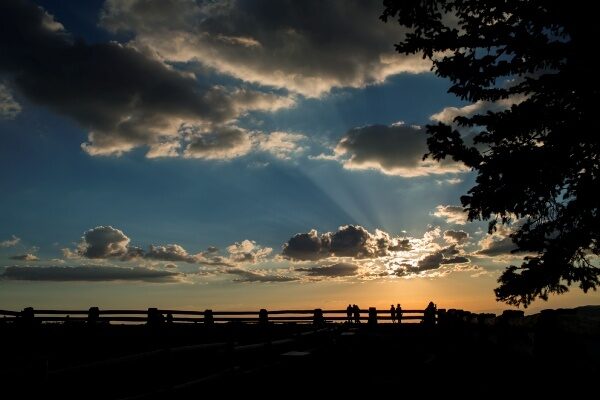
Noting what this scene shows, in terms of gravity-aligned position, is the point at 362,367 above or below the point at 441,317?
below

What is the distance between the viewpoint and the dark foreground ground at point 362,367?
580 centimetres

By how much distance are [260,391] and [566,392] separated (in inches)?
200

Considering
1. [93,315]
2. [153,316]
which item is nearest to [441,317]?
[153,316]

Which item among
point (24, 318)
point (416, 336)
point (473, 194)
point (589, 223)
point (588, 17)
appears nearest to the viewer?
point (588, 17)

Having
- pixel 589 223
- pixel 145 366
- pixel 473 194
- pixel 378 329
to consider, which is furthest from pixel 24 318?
pixel 589 223

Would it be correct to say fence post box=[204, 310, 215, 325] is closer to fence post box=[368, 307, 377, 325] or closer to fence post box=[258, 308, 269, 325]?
fence post box=[258, 308, 269, 325]

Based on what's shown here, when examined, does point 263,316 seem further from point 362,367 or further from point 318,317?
point 362,367

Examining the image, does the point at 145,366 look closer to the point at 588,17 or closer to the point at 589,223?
the point at 589,223

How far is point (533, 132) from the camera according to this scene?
1280 cm

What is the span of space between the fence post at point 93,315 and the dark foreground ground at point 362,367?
4.70 m

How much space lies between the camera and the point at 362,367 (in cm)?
1347

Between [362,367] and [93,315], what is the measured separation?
56.6 ft

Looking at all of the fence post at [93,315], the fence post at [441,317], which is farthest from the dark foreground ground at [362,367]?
the fence post at [93,315]

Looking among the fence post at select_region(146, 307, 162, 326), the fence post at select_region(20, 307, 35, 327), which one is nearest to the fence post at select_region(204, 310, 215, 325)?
the fence post at select_region(146, 307, 162, 326)
